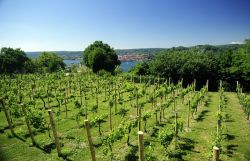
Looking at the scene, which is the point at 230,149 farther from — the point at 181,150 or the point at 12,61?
the point at 12,61

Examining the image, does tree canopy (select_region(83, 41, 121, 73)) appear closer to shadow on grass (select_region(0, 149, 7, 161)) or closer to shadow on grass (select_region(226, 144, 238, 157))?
shadow on grass (select_region(0, 149, 7, 161))

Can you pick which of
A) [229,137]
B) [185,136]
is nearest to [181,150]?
[185,136]

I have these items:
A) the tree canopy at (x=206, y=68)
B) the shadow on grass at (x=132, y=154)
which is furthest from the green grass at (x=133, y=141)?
the tree canopy at (x=206, y=68)

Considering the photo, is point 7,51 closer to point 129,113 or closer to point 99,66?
point 99,66

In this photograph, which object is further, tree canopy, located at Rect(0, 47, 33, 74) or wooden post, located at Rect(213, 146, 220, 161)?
tree canopy, located at Rect(0, 47, 33, 74)

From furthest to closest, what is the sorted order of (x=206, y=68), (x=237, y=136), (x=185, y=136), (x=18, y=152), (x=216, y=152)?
(x=206, y=68), (x=237, y=136), (x=185, y=136), (x=18, y=152), (x=216, y=152)

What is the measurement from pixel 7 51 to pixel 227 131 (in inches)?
2122

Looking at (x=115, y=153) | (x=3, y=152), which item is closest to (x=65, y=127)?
(x=3, y=152)

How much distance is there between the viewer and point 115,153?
35.8 feet

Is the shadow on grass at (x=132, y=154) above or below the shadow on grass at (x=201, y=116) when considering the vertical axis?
above

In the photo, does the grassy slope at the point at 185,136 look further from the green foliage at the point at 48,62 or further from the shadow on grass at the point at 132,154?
the green foliage at the point at 48,62

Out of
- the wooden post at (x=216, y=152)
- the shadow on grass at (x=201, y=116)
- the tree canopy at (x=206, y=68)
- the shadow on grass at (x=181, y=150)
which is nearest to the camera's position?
the wooden post at (x=216, y=152)

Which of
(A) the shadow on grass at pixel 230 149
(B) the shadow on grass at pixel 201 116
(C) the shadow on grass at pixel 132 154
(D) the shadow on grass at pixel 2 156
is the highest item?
(D) the shadow on grass at pixel 2 156

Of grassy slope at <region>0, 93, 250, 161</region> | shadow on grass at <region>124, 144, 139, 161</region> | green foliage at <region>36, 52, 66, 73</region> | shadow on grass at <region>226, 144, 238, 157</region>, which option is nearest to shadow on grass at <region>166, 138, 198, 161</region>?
grassy slope at <region>0, 93, 250, 161</region>
